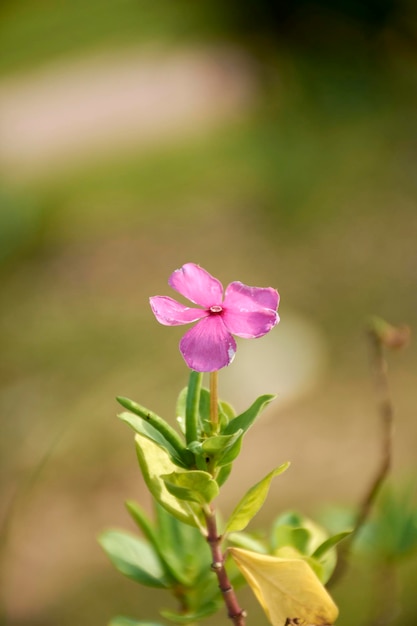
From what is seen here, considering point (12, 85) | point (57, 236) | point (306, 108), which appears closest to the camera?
point (57, 236)

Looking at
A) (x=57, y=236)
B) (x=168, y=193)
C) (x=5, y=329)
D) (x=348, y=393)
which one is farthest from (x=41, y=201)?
(x=348, y=393)

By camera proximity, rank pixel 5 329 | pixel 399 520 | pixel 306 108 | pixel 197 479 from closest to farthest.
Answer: pixel 197 479, pixel 399 520, pixel 5 329, pixel 306 108

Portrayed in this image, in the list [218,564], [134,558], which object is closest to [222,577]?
[218,564]

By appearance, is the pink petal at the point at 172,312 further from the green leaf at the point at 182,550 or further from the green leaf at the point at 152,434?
the green leaf at the point at 182,550

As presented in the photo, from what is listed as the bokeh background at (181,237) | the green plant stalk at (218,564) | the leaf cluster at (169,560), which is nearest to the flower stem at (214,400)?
the green plant stalk at (218,564)

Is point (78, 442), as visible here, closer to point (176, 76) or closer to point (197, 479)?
point (197, 479)

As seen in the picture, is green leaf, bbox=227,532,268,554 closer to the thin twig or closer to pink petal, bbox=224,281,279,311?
the thin twig
